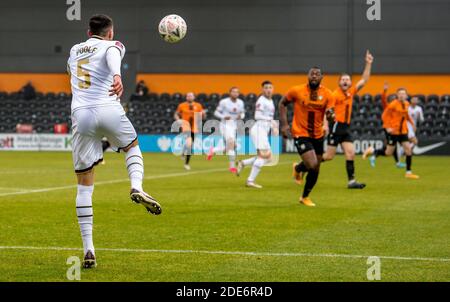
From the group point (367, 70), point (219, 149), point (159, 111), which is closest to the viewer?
point (367, 70)

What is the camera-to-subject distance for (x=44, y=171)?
24.3 metres

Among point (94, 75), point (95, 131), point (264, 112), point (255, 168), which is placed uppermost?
point (94, 75)

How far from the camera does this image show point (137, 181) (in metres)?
8.57

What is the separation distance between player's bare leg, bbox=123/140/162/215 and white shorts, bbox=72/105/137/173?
101mm

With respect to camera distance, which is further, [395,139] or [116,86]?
[395,139]

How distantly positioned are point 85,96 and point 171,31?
2.73 m

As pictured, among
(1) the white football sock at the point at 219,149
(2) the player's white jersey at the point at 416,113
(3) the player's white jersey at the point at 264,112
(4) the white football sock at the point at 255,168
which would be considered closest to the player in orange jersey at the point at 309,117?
(4) the white football sock at the point at 255,168

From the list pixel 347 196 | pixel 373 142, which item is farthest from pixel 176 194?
pixel 373 142

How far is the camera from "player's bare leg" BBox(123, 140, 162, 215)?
27.1 feet

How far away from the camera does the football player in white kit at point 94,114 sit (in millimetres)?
8703

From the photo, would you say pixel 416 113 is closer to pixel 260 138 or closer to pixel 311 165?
pixel 260 138

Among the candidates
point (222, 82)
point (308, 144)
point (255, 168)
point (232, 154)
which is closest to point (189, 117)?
point (232, 154)

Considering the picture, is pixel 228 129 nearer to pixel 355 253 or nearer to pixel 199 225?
pixel 199 225

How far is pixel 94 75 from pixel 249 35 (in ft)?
105
